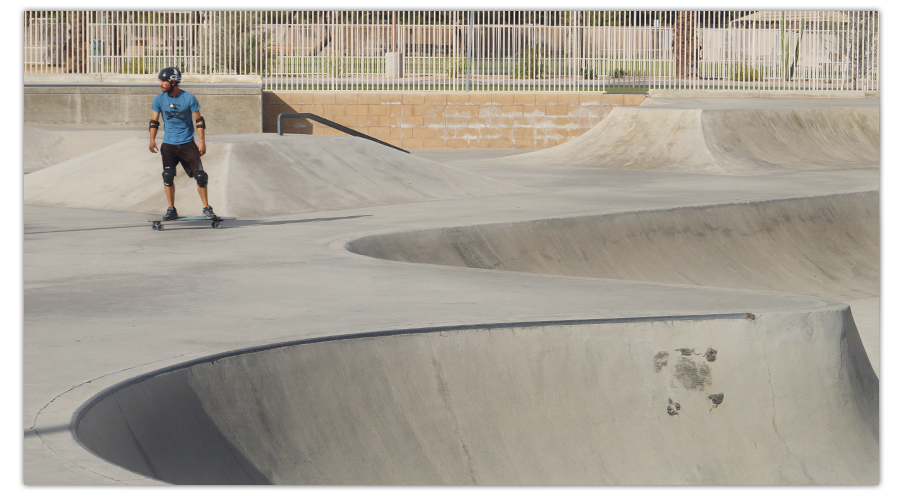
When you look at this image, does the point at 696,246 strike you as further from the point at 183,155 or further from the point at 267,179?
the point at 183,155

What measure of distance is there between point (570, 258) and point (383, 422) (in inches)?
239

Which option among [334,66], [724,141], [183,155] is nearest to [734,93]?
[724,141]

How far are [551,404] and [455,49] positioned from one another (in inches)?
781

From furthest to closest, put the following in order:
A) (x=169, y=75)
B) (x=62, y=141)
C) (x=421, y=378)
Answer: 1. (x=62, y=141)
2. (x=169, y=75)
3. (x=421, y=378)

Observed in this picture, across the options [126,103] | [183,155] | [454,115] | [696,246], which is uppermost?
[126,103]

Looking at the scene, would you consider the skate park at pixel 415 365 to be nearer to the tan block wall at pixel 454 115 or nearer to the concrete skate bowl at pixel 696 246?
the concrete skate bowl at pixel 696 246

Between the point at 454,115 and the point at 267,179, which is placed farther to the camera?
the point at 454,115

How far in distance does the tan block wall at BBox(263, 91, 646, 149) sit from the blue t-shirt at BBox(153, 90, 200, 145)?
13937 mm

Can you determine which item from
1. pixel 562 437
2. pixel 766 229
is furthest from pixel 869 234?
pixel 562 437

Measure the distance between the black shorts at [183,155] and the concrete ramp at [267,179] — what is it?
1.39m

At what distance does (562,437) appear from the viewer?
243 inches

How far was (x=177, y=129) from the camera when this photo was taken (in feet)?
35.7

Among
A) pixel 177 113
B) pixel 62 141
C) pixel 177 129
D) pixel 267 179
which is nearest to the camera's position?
pixel 177 113

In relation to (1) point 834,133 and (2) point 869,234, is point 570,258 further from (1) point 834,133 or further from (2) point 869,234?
(1) point 834,133
